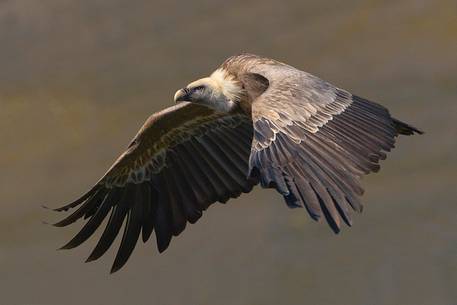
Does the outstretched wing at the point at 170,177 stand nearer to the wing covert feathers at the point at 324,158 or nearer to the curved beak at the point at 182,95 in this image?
the curved beak at the point at 182,95

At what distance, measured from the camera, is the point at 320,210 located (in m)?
12.3

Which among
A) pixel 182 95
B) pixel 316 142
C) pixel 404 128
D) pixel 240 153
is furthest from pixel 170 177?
pixel 316 142

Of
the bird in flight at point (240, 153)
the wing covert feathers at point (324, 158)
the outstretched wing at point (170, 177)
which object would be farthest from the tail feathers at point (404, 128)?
the outstretched wing at point (170, 177)

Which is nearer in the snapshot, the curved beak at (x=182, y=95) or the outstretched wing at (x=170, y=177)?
the curved beak at (x=182, y=95)

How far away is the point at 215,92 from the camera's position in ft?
52.1

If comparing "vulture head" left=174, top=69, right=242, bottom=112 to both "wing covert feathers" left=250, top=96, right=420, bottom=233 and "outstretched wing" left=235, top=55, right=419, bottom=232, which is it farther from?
"wing covert feathers" left=250, top=96, right=420, bottom=233

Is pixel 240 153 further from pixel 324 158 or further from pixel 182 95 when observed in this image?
pixel 324 158

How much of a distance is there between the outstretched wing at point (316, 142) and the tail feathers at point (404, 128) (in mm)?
343

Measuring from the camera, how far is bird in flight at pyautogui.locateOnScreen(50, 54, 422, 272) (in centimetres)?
1280

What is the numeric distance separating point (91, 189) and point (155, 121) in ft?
3.44

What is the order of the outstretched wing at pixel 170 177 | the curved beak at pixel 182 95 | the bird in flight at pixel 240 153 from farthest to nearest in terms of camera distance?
the outstretched wing at pixel 170 177, the curved beak at pixel 182 95, the bird in flight at pixel 240 153

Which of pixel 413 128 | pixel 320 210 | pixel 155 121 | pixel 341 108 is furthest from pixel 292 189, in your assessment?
pixel 155 121

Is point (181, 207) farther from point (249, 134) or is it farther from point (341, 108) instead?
point (341, 108)

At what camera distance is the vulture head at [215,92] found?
51.7ft
